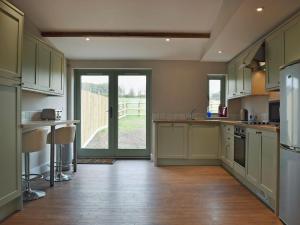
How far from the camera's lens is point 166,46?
4.98m

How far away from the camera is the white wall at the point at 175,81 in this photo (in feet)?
18.9

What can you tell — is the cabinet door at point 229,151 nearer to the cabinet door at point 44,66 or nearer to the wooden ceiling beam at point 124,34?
the wooden ceiling beam at point 124,34

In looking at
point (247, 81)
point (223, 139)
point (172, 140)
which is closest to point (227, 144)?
point (223, 139)

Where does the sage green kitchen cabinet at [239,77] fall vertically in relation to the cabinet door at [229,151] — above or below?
above

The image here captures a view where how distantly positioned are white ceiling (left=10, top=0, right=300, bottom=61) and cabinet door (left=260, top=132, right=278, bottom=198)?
1389mm

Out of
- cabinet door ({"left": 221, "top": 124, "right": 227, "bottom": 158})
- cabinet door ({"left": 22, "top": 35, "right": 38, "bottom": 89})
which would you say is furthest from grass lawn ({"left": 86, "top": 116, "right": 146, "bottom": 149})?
cabinet door ({"left": 22, "top": 35, "right": 38, "bottom": 89})

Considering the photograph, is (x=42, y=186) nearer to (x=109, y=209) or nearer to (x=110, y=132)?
(x=109, y=209)

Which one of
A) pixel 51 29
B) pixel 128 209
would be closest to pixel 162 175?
pixel 128 209

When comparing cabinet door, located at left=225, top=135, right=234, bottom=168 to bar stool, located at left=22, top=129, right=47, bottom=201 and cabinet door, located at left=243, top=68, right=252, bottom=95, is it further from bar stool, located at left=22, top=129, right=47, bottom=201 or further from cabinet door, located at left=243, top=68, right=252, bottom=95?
bar stool, located at left=22, top=129, right=47, bottom=201

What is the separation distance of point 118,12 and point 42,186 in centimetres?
278

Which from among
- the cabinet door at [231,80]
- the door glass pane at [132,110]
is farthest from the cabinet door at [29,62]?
the cabinet door at [231,80]

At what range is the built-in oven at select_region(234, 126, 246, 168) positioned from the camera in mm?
3774

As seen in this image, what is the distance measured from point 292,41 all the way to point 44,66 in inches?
137

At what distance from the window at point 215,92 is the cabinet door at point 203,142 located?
33.4 inches
